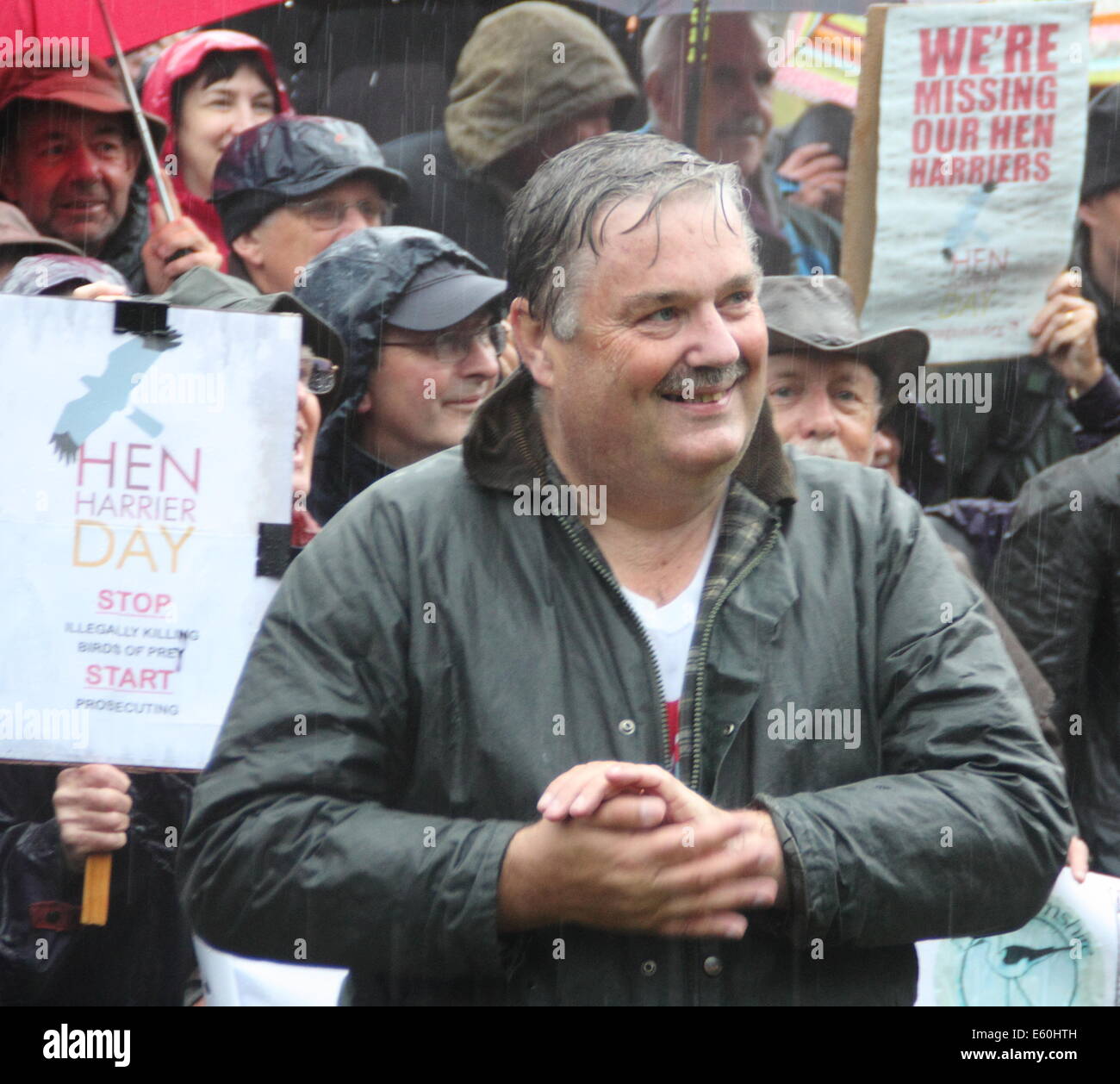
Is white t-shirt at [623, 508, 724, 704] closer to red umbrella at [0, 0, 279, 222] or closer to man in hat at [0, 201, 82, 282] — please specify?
man in hat at [0, 201, 82, 282]

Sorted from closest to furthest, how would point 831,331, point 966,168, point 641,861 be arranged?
1. point 641,861
2. point 831,331
3. point 966,168

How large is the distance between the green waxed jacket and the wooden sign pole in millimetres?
1132

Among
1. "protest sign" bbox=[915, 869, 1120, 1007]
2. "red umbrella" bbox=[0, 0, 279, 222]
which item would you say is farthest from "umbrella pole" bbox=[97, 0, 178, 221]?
"protest sign" bbox=[915, 869, 1120, 1007]

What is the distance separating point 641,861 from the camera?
2.03 metres

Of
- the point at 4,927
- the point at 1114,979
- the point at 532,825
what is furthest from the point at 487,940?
the point at 1114,979

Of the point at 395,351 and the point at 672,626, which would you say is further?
the point at 395,351

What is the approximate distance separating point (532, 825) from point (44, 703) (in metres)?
1.55

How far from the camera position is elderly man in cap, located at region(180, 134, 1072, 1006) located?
2072mm

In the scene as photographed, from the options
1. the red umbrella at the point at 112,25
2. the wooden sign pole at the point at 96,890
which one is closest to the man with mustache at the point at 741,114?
the red umbrella at the point at 112,25

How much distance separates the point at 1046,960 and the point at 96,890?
7.58ft

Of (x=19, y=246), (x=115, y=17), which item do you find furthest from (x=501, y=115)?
(x=19, y=246)

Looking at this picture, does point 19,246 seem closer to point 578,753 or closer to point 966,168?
point 578,753

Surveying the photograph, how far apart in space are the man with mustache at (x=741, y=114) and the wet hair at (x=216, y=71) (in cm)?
123

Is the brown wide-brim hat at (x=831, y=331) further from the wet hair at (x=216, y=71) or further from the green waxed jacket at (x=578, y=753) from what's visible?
the green waxed jacket at (x=578, y=753)
